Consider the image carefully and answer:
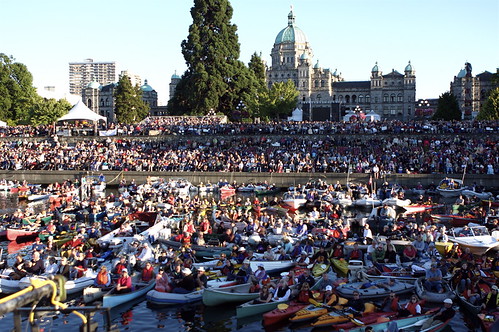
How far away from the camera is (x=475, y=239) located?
24844 mm

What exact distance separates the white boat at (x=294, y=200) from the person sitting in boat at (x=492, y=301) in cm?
2229

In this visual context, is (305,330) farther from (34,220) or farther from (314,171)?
(314,171)

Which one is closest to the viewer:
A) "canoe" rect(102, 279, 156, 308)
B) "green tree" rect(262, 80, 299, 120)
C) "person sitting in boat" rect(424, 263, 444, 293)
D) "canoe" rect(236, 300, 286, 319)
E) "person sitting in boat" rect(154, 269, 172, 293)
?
"canoe" rect(236, 300, 286, 319)

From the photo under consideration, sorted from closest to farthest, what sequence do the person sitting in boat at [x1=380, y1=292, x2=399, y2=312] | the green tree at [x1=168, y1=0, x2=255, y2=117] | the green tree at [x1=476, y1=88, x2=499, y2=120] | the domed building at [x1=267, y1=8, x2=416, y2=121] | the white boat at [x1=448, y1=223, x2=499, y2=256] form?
1. the person sitting in boat at [x1=380, y1=292, x2=399, y2=312]
2. the white boat at [x1=448, y1=223, x2=499, y2=256]
3. the green tree at [x1=476, y1=88, x2=499, y2=120]
4. the green tree at [x1=168, y1=0, x2=255, y2=117]
5. the domed building at [x1=267, y1=8, x2=416, y2=121]

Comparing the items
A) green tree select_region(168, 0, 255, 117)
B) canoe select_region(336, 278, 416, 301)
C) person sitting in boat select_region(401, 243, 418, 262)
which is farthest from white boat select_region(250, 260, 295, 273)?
green tree select_region(168, 0, 255, 117)

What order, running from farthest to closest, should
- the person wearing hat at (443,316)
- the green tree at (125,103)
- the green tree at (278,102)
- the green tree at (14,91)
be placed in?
the green tree at (125,103) → the green tree at (278,102) → the green tree at (14,91) → the person wearing hat at (443,316)

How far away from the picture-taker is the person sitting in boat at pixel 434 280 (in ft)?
60.3

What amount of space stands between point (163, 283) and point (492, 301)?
427 inches

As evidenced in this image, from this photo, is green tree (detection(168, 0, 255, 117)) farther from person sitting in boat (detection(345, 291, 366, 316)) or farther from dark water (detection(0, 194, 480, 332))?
person sitting in boat (detection(345, 291, 366, 316))

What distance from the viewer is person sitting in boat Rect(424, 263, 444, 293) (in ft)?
60.3

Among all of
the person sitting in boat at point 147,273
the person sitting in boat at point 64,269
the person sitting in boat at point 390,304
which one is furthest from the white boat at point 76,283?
the person sitting in boat at point 390,304

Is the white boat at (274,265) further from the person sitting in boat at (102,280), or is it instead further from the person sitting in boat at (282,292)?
the person sitting in boat at (102,280)

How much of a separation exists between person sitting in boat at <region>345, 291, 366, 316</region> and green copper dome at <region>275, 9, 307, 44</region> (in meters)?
156

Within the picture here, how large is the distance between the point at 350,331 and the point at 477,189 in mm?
30704
